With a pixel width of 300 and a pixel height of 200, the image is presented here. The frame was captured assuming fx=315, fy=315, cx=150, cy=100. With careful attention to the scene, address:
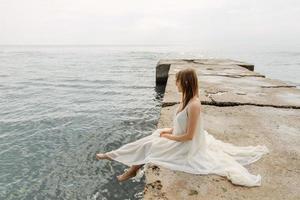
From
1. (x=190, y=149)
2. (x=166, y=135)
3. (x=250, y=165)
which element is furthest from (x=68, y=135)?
(x=250, y=165)

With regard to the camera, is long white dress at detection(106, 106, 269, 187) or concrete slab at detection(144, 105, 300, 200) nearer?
concrete slab at detection(144, 105, 300, 200)

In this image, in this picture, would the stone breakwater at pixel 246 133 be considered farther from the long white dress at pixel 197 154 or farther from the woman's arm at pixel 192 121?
the woman's arm at pixel 192 121

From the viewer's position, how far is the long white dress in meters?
3.01

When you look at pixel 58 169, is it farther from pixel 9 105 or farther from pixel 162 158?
pixel 9 105

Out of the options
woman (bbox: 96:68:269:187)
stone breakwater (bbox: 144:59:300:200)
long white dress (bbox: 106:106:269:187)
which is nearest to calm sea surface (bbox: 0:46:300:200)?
long white dress (bbox: 106:106:269:187)

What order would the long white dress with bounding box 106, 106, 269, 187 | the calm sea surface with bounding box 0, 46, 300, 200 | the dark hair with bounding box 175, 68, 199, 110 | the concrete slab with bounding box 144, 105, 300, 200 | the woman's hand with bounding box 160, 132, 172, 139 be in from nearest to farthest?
the concrete slab with bounding box 144, 105, 300, 200 < the long white dress with bounding box 106, 106, 269, 187 < the dark hair with bounding box 175, 68, 199, 110 < the woman's hand with bounding box 160, 132, 172, 139 < the calm sea surface with bounding box 0, 46, 300, 200

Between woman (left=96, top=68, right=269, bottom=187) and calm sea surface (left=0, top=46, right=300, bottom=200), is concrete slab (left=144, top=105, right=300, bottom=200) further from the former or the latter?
calm sea surface (left=0, top=46, right=300, bottom=200)

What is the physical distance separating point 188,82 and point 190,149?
2.26 feet

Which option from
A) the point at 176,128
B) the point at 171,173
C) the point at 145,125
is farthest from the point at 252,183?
the point at 145,125

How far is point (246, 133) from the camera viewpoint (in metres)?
4.19

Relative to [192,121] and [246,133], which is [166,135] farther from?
[246,133]

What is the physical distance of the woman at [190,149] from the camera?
10.1ft

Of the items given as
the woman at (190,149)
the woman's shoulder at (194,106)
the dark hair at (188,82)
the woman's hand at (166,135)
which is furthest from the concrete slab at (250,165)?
the dark hair at (188,82)

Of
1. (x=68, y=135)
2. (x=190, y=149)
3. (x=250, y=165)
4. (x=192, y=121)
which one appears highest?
(x=192, y=121)
